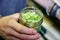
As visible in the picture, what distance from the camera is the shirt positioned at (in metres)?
0.87

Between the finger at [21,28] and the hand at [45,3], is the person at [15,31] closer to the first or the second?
the finger at [21,28]

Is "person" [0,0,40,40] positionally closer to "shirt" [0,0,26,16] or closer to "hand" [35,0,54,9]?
"shirt" [0,0,26,16]

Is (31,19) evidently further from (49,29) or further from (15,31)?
(49,29)

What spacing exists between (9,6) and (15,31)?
1.07 feet

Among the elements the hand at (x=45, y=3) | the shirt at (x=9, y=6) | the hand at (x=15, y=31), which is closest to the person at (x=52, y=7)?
the hand at (x=45, y=3)

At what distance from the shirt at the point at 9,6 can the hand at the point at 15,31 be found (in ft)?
0.69

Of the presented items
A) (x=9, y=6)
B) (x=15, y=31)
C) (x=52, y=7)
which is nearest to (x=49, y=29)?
(x=52, y=7)

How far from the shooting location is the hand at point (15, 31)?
58 cm

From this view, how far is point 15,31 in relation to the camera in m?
0.61

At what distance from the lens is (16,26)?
0.60 metres

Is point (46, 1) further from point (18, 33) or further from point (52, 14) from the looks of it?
point (18, 33)

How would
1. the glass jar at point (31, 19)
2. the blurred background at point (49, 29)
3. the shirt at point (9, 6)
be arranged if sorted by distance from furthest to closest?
the blurred background at point (49, 29) < the shirt at point (9, 6) < the glass jar at point (31, 19)

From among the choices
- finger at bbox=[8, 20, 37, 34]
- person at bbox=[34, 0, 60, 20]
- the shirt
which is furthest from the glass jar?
person at bbox=[34, 0, 60, 20]

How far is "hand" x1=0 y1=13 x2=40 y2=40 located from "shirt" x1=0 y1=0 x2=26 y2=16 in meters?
0.21
